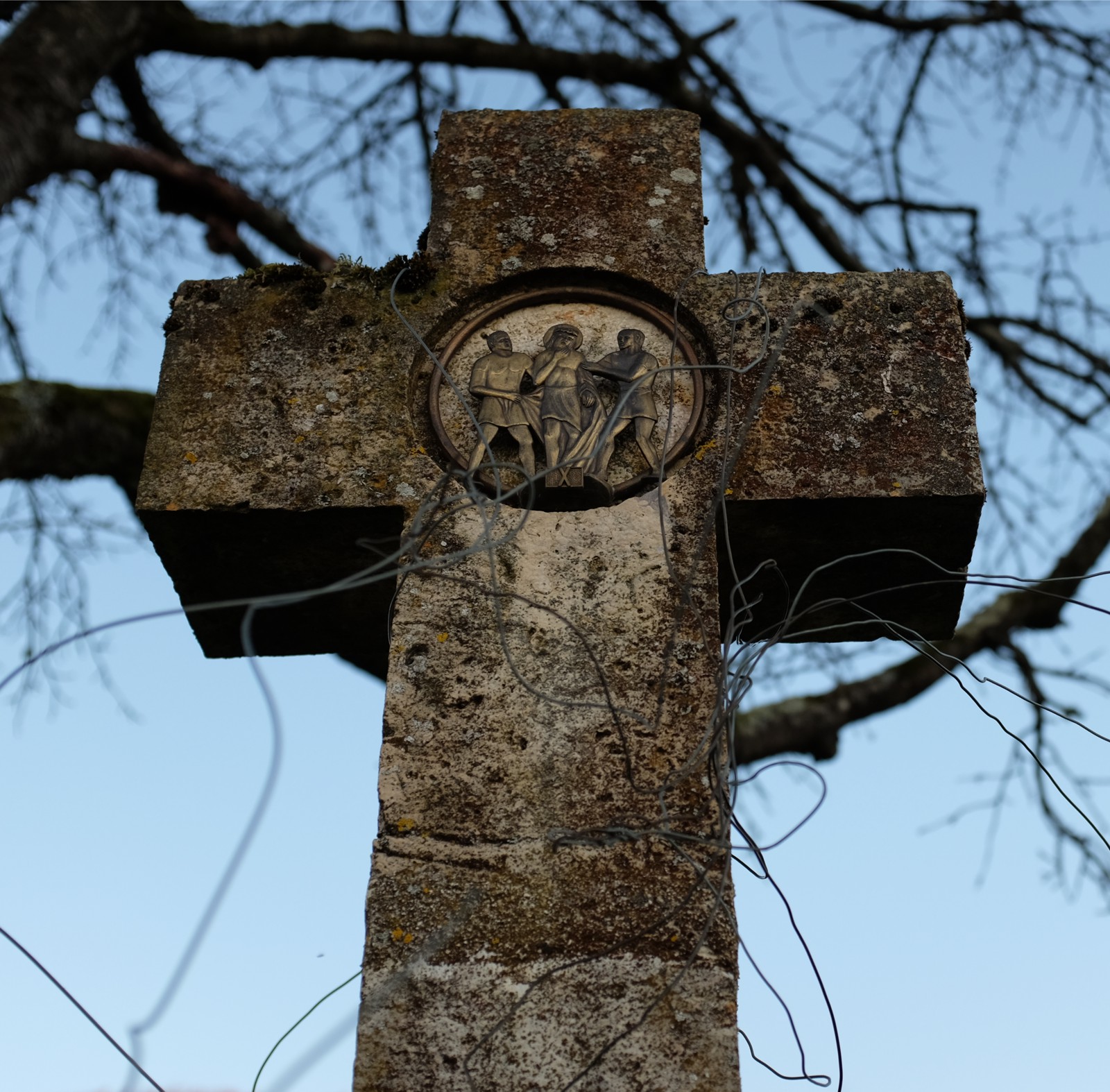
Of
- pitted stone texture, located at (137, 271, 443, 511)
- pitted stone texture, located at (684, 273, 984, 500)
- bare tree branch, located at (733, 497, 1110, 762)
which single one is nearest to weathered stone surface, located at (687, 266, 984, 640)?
pitted stone texture, located at (684, 273, 984, 500)

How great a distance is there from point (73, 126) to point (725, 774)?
3.85 metres

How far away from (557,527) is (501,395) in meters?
0.32

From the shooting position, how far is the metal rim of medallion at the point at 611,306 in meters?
2.75

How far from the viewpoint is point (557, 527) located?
266cm

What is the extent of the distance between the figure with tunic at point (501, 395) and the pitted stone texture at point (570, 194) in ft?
0.76

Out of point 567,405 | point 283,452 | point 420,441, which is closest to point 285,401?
point 283,452

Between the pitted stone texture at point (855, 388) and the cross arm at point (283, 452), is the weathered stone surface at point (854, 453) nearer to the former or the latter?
the pitted stone texture at point (855, 388)

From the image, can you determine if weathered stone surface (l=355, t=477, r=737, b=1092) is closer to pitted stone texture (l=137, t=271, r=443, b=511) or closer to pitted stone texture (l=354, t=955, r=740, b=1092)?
pitted stone texture (l=354, t=955, r=740, b=1092)

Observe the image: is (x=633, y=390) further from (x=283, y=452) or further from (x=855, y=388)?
(x=283, y=452)

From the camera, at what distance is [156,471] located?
2820 mm

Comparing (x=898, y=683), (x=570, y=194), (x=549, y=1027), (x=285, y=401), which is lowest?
(x=549, y=1027)

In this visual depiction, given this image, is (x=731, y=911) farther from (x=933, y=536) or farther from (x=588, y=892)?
(x=933, y=536)

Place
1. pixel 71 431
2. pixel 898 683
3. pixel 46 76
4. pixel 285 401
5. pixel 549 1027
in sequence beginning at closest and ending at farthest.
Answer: pixel 549 1027, pixel 285 401, pixel 46 76, pixel 71 431, pixel 898 683

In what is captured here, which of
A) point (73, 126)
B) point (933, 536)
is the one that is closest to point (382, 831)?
point (933, 536)
